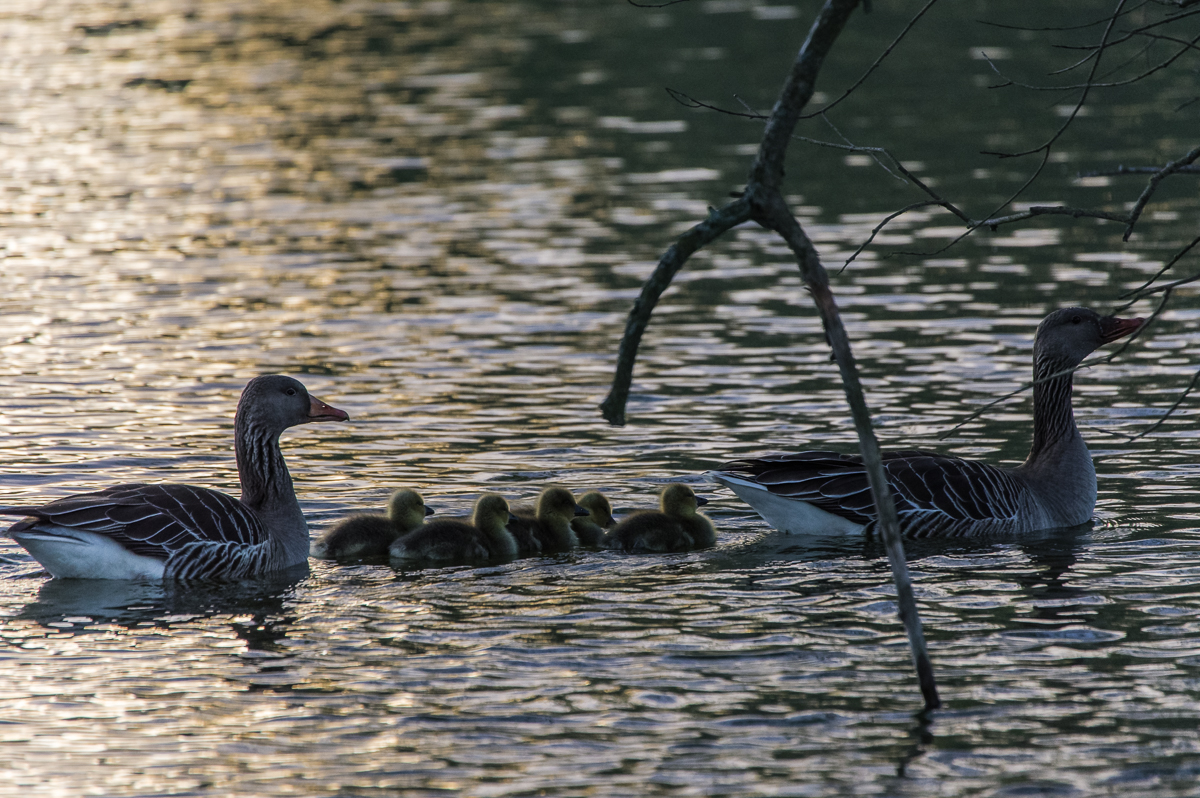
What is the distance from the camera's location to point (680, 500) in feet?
37.6

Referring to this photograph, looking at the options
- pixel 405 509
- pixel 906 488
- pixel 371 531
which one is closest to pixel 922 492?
pixel 906 488

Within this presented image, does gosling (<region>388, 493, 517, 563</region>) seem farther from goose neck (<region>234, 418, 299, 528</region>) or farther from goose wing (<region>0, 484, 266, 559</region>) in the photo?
goose wing (<region>0, 484, 266, 559</region>)

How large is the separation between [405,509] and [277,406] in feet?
4.26

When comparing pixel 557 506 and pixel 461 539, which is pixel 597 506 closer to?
pixel 557 506

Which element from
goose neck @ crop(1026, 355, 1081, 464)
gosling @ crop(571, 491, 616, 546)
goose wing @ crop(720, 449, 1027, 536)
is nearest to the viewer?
goose wing @ crop(720, 449, 1027, 536)

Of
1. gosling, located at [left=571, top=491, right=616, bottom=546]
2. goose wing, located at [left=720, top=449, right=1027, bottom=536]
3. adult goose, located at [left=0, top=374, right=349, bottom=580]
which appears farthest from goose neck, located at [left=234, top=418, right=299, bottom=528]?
goose wing, located at [left=720, top=449, right=1027, bottom=536]

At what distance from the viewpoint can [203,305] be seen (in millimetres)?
20641

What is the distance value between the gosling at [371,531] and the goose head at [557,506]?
3.01ft

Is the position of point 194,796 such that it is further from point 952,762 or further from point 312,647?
point 952,762

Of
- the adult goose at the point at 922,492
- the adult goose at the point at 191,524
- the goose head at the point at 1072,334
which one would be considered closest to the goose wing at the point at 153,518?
the adult goose at the point at 191,524

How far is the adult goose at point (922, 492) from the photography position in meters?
11.6

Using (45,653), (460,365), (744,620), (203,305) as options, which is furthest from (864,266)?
(45,653)

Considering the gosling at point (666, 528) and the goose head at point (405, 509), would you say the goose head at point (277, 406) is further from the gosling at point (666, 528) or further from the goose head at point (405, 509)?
the gosling at point (666, 528)

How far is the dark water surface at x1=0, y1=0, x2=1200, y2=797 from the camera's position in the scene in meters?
7.91
